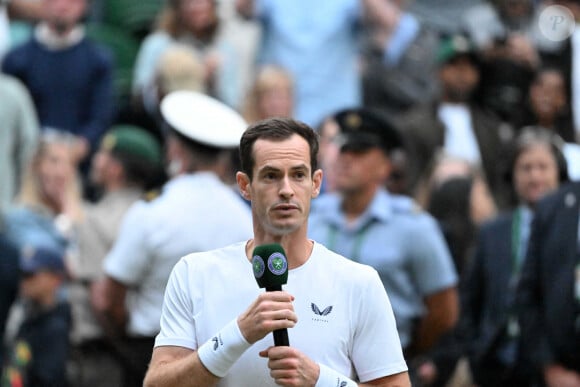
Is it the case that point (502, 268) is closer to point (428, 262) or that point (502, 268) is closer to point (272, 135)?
point (428, 262)

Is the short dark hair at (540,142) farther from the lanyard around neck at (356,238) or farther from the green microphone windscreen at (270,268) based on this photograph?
the green microphone windscreen at (270,268)

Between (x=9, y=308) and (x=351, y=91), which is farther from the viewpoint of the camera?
(x=351, y=91)

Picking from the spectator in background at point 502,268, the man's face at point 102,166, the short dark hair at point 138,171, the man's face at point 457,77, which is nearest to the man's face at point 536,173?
the spectator in background at point 502,268

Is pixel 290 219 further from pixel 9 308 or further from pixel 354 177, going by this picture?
pixel 9 308

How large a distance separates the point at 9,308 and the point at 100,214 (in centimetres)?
148

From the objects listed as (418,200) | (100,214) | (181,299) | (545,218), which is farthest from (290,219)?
(418,200)

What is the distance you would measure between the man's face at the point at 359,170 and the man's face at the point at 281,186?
3.39 metres

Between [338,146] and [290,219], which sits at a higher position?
[338,146]

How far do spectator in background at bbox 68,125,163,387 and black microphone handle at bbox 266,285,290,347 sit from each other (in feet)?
16.9

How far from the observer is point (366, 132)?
9.18 meters

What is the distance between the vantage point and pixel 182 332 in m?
5.59

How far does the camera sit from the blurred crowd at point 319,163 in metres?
8.57

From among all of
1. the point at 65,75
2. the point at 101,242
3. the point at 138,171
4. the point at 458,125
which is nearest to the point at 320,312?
the point at 101,242

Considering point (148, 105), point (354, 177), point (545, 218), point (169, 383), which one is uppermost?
point (148, 105)
